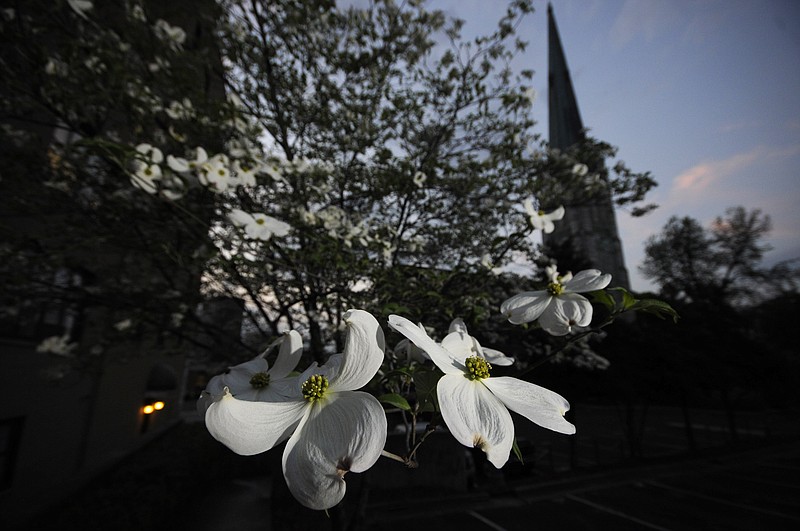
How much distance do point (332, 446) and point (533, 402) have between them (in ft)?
0.93

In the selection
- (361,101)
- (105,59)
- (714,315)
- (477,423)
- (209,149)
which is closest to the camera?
(477,423)

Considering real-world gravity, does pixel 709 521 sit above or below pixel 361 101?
below

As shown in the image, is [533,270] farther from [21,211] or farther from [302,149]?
[21,211]

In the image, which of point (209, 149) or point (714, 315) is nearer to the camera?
point (209, 149)

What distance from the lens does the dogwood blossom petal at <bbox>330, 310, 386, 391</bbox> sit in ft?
1.56

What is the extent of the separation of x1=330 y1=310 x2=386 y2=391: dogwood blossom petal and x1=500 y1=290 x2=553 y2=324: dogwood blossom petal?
344mm

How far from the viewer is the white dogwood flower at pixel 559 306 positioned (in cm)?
74

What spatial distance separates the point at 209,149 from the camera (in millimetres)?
2760

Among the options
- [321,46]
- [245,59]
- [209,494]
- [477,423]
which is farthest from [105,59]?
[209,494]

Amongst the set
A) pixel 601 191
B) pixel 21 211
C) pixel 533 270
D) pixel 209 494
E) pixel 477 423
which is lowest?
pixel 209 494

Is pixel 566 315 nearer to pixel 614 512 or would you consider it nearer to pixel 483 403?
pixel 483 403

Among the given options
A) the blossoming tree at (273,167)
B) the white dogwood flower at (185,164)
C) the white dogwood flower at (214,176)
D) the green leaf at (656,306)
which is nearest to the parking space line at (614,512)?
the blossoming tree at (273,167)

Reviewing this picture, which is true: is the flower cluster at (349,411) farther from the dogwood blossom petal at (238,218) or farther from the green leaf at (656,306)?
the dogwood blossom petal at (238,218)

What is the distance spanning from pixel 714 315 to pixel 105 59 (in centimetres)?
1502
